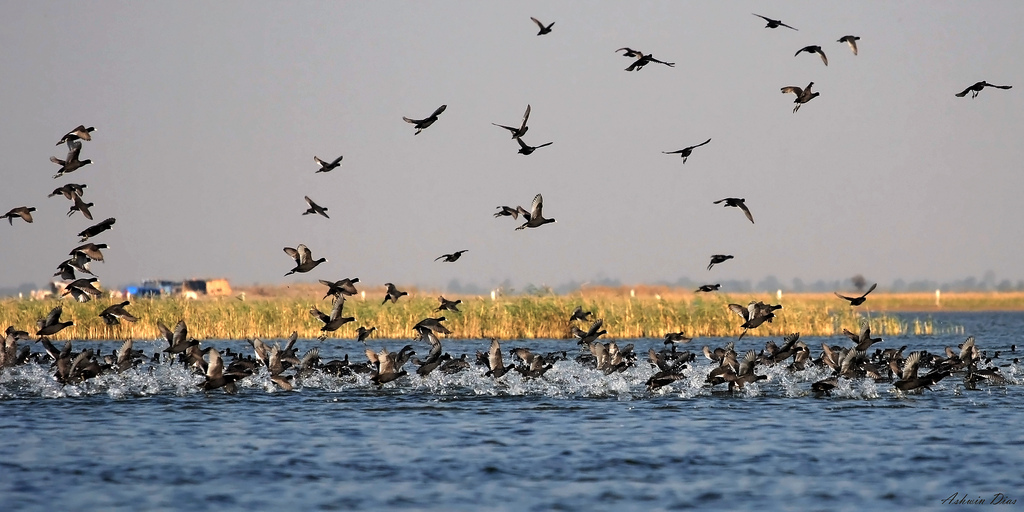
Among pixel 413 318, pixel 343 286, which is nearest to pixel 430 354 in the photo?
pixel 343 286

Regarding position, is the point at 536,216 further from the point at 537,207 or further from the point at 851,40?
the point at 851,40

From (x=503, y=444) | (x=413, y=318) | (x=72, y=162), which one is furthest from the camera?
(x=413, y=318)

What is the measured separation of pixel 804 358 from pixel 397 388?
8.38 m

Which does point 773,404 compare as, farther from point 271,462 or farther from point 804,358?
point 271,462

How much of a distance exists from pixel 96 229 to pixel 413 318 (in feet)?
67.6

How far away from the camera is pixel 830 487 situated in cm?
1392

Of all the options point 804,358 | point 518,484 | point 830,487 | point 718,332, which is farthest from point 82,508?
point 718,332

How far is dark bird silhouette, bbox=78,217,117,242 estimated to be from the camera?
73.2ft

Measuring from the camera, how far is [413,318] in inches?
1678

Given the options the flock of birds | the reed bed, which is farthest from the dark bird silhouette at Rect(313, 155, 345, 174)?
the reed bed

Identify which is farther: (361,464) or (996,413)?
(996,413)

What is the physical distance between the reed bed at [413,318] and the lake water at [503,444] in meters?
15.0

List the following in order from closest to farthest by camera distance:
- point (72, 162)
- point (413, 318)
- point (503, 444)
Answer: point (503, 444) < point (72, 162) < point (413, 318)

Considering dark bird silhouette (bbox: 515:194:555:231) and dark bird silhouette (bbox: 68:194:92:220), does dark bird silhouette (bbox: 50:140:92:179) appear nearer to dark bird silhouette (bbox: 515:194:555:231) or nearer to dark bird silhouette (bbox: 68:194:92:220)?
dark bird silhouette (bbox: 68:194:92:220)
